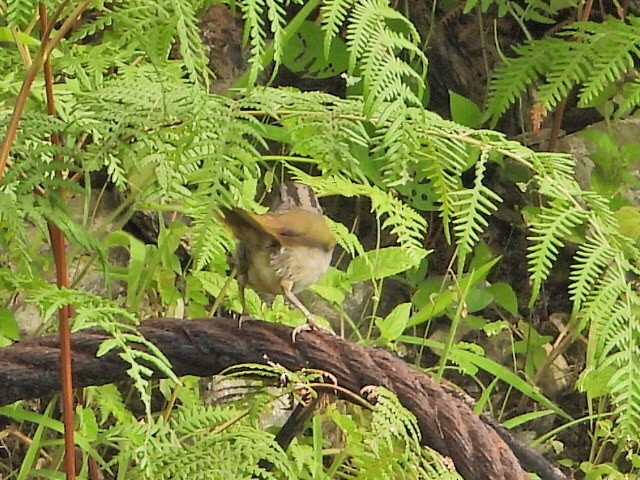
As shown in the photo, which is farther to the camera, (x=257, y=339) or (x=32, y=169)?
(x=257, y=339)

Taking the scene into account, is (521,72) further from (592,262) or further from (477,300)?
(592,262)

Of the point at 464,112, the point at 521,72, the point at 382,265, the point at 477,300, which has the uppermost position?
the point at 521,72

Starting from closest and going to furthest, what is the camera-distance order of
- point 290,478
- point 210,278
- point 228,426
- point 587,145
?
point 290,478
point 228,426
point 210,278
point 587,145

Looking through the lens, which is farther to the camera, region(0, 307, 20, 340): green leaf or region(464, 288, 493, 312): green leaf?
region(464, 288, 493, 312): green leaf

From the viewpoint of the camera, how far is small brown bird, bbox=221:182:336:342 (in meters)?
1.12

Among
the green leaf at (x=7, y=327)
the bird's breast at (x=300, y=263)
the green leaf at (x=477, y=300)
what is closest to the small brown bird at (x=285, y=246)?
the bird's breast at (x=300, y=263)

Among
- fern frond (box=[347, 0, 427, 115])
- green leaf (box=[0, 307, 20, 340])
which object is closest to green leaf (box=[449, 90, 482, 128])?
green leaf (box=[0, 307, 20, 340])

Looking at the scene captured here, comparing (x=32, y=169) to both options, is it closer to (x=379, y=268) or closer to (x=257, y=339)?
(x=257, y=339)

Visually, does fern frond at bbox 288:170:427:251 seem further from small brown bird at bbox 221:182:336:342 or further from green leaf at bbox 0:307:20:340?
green leaf at bbox 0:307:20:340

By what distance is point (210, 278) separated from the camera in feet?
5.19

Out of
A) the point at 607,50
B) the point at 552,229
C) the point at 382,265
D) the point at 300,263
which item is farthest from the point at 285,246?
the point at 607,50

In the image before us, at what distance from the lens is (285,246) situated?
115 centimetres

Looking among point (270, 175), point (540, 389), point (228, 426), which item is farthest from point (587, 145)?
point (228, 426)

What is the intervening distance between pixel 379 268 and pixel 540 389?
81 cm
